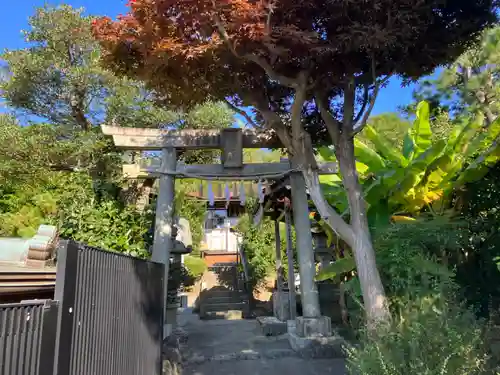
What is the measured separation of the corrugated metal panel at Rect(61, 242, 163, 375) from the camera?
3076mm

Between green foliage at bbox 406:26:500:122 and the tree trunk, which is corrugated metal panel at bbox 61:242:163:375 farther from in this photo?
green foliage at bbox 406:26:500:122

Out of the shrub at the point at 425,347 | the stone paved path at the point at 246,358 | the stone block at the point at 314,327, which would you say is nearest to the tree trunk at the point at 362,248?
the shrub at the point at 425,347

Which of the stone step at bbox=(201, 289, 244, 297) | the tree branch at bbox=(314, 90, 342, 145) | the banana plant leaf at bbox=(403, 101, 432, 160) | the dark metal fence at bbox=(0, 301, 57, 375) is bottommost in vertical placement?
the dark metal fence at bbox=(0, 301, 57, 375)

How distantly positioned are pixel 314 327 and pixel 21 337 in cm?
681

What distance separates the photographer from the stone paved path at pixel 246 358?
279 inches

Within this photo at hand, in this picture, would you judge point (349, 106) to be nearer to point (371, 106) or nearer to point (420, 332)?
point (371, 106)

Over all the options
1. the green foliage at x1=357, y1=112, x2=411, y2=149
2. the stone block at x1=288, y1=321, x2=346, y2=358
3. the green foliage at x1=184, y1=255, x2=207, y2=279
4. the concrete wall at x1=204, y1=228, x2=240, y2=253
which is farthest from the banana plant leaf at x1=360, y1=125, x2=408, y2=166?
the concrete wall at x1=204, y1=228, x2=240, y2=253

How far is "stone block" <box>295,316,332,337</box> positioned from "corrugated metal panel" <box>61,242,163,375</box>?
3.31m

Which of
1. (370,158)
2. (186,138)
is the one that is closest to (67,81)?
(186,138)

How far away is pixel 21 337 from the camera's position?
2.24 meters

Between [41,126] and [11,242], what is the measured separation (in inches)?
266

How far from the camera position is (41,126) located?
35.3 feet

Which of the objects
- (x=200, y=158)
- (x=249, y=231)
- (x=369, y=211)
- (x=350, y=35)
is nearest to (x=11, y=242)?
(x=350, y=35)

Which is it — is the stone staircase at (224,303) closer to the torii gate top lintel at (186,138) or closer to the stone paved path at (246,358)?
the stone paved path at (246,358)
